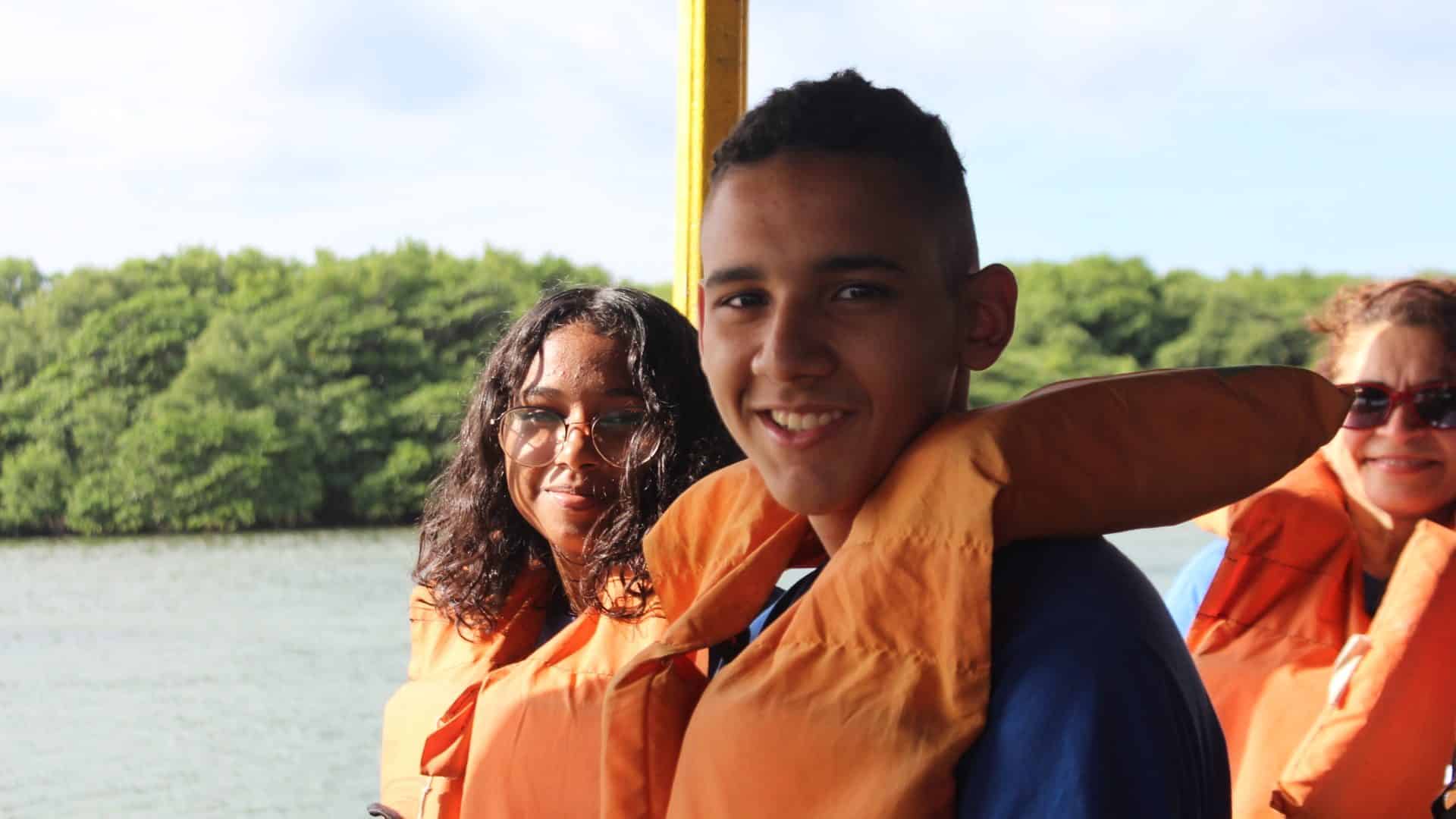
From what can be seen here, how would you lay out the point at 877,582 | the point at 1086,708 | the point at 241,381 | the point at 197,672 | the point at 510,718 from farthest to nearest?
the point at 241,381
the point at 197,672
the point at 510,718
the point at 877,582
the point at 1086,708

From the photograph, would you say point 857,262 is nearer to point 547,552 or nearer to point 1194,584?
point 547,552

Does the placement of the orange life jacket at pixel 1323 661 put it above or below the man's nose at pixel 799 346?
below

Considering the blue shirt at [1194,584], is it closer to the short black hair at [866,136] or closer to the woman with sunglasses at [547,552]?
the woman with sunglasses at [547,552]

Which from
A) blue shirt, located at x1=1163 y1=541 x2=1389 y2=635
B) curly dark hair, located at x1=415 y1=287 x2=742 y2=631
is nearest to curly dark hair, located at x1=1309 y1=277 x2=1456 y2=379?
blue shirt, located at x1=1163 y1=541 x2=1389 y2=635

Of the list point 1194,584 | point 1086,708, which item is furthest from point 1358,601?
point 1086,708

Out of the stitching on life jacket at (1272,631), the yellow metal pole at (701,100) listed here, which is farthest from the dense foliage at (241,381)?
the stitching on life jacket at (1272,631)

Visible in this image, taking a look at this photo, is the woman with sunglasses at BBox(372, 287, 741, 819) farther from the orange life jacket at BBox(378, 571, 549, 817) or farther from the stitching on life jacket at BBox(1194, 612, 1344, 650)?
the stitching on life jacket at BBox(1194, 612, 1344, 650)

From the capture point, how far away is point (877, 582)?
87 cm

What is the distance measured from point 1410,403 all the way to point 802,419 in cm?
129

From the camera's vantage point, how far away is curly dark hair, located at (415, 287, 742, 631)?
1727mm

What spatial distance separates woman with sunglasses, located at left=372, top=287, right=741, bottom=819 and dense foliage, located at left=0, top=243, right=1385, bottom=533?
5.10 metres

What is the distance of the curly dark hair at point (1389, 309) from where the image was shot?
200 centimetres

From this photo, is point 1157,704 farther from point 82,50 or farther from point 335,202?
Answer: point 335,202

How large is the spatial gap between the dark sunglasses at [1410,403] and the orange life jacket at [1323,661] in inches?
4.2
